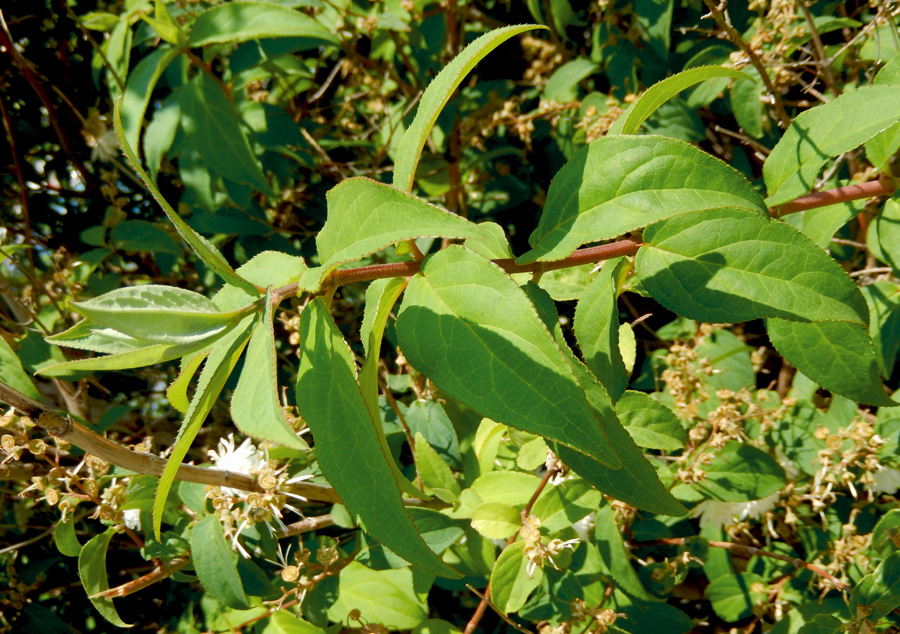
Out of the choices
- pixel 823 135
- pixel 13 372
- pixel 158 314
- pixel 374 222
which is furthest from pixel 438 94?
pixel 13 372

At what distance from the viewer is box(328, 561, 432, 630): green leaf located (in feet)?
4.84

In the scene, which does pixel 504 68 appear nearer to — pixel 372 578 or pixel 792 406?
pixel 792 406

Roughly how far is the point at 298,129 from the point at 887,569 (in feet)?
6.04

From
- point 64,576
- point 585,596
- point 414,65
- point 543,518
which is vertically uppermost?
point 414,65

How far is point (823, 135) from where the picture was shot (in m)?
1.06

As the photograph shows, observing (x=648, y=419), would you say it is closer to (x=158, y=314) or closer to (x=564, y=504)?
(x=564, y=504)

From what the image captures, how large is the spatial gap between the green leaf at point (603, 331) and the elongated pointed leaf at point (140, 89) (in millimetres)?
1277

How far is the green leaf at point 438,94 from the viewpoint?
86 cm

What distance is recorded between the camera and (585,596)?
4.92 feet

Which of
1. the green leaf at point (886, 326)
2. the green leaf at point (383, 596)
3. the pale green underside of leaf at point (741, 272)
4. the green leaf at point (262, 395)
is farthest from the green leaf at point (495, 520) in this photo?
the green leaf at point (886, 326)

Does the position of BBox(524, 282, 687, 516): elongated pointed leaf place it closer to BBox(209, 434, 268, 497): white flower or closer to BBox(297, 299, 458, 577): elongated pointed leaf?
BBox(297, 299, 458, 577): elongated pointed leaf

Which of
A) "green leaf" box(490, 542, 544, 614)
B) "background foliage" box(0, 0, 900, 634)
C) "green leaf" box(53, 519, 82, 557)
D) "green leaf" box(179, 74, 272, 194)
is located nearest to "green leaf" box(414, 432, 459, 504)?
"background foliage" box(0, 0, 900, 634)

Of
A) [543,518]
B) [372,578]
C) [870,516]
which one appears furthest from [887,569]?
[372,578]

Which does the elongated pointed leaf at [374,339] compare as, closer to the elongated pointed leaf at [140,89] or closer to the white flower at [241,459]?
the white flower at [241,459]
